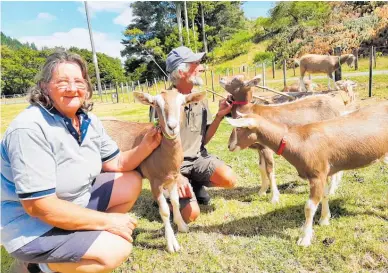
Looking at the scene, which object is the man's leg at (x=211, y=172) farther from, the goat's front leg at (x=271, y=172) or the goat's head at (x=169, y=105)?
the goat's head at (x=169, y=105)

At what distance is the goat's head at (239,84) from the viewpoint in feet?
15.6

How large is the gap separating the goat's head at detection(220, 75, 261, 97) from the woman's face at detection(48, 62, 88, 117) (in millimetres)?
2684

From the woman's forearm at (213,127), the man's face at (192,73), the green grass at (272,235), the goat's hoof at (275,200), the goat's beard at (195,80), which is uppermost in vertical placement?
the man's face at (192,73)

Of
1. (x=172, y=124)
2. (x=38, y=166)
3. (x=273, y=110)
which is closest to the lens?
(x=38, y=166)

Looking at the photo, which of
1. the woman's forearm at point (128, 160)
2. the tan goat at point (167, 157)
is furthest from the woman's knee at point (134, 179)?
the tan goat at point (167, 157)

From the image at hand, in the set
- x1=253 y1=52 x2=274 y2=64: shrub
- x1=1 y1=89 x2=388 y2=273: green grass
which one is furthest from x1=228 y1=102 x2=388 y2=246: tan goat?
x1=253 y1=52 x2=274 y2=64: shrub

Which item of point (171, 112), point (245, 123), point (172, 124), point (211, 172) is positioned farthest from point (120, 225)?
point (211, 172)

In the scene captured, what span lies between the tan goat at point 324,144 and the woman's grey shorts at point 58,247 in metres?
1.99

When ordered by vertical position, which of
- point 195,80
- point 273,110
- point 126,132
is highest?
point 195,80

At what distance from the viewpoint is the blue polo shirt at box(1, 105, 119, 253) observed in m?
2.30

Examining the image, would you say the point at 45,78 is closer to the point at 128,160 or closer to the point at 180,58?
the point at 128,160

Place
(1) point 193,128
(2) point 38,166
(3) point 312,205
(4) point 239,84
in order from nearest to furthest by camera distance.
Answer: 1. (2) point 38,166
2. (3) point 312,205
3. (1) point 193,128
4. (4) point 239,84

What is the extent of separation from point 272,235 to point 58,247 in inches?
95.8

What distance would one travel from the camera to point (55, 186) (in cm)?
242
